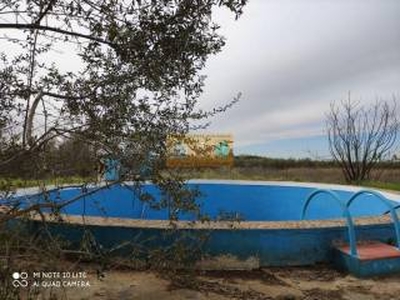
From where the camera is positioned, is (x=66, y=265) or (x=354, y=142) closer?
(x=66, y=265)

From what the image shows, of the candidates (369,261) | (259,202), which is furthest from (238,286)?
(259,202)

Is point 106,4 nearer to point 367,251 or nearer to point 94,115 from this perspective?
point 94,115

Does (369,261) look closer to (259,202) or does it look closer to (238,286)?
(238,286)

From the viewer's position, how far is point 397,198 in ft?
27.3

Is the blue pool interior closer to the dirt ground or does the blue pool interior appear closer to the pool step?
the pool step

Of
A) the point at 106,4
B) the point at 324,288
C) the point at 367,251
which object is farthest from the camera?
the point at 367,251

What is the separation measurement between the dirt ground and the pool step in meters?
0.09

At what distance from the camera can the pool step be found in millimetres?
5262

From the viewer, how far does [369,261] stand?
17.3 feet

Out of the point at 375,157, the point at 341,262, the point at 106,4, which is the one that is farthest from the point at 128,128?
the point at 375,157

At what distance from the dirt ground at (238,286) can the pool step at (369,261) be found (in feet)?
0.31

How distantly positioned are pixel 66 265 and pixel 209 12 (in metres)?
1.87

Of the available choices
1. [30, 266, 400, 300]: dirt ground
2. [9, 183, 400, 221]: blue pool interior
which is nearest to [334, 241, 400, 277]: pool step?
[30, 266, 400, 300]: dirt ground

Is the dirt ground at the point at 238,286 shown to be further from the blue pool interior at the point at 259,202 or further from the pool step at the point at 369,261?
the blue pool interior at the point at 259,202
